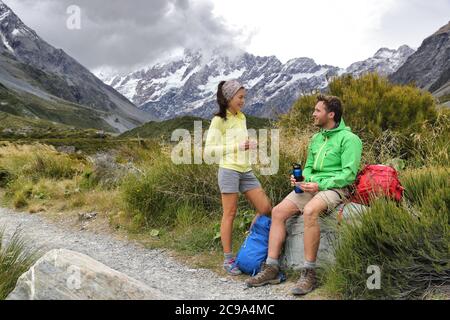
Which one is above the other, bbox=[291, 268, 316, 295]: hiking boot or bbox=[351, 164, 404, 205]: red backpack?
bbox=[351, 164, 404, 205]: red backpack

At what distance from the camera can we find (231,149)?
5.28m

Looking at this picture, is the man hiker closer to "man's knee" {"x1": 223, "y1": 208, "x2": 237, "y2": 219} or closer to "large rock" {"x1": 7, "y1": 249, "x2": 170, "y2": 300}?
"man's knee" {"x1": 223, "y1": 208, "x2": 237, "y2": 219}

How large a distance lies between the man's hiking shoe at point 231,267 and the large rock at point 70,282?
6.58 feet

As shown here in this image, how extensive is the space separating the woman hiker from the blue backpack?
130 mm

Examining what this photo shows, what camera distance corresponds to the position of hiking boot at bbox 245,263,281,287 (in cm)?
495

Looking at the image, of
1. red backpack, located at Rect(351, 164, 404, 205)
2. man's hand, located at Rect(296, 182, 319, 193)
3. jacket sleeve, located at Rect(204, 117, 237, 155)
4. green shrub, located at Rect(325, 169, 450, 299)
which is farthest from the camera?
jacket sleeve, located at Rect(204, 117, 237, 155)

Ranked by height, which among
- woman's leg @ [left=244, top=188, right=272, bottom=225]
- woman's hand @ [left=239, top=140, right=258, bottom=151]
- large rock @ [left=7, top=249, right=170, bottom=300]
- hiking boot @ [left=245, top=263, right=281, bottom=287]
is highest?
woman's hand @ [left=239, top=140, right=258, bottom=151]

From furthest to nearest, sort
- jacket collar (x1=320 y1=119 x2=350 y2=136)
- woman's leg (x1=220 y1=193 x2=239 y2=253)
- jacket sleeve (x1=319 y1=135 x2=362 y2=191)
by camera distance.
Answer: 1. woman's leg (x1=220 y1=193 x2=239 y2=253)
2. jacket collar (x1=320 y1=119 x2=350 y2=136)
3. jacket sleeve (x1=319 y1=135 x2=362 y2=191)

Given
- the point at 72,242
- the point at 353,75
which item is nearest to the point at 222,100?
the point at 72,242

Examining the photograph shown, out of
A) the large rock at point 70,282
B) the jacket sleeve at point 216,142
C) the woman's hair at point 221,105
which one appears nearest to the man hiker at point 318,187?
the jacket sleeve at point 216,142

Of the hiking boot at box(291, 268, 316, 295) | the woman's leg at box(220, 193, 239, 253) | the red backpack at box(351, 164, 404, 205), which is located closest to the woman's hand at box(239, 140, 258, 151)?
the woman's leg at box(220, 193, 239, 253)

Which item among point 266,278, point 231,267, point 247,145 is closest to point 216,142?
point 247,145

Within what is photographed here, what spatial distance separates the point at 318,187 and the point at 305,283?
99 cm

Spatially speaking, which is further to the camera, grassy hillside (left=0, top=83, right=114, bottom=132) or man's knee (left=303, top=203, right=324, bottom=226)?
grassy hillside (left=0, top=83, right=114, bottom=132)
